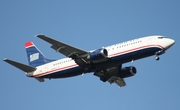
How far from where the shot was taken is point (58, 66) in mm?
56156

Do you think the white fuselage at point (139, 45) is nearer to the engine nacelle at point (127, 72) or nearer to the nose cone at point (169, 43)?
the nose cone at point (169, 43)

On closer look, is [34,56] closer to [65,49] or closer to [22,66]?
[22,66]

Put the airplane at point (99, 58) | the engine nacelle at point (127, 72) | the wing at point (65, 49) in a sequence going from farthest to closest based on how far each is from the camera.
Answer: the engine nacelle at point (127, 72) < the airplane at point (99, 58) < the wing at point (65, 49)

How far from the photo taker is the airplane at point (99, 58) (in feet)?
168

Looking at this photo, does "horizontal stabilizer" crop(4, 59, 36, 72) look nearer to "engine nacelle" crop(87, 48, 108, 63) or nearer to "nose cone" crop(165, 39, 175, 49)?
"engine nacelle" crop(87, 48, 108, 63)

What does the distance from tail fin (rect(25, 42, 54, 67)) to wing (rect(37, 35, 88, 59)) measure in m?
7.69

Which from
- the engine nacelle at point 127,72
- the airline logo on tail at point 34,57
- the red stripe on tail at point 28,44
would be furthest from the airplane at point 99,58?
the red stripe on tail at point 28,44

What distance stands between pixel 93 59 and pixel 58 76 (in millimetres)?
→ 7275

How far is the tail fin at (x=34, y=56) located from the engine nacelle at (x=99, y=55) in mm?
Answer: 10339

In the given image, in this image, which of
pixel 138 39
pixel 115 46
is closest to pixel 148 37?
pixel 138 39

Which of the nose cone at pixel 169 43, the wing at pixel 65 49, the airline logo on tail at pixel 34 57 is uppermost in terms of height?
the airline logo on tail at pixel 34 57

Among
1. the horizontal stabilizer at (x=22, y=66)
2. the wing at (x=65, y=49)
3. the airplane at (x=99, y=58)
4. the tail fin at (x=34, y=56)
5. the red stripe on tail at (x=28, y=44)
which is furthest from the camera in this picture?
the red stripe on tail at (x=28, y=44)

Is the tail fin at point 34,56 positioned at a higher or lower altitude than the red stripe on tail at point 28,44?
lower

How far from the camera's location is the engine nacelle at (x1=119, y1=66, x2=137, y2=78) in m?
58.1
